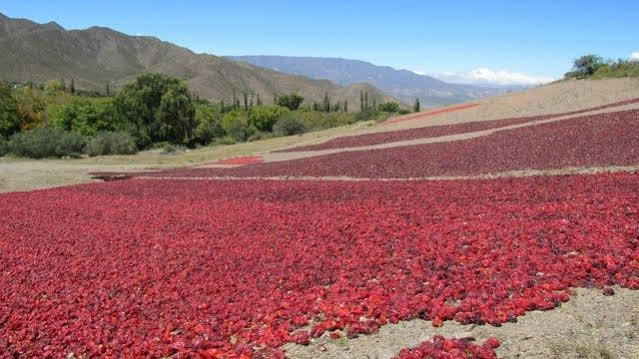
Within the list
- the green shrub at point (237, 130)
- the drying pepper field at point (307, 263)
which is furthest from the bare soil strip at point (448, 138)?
the green shrub at point (237, 130)

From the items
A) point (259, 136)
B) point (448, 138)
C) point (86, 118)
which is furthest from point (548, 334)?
point (259, 136)

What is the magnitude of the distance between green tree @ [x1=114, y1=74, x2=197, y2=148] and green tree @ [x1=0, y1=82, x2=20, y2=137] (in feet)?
42.1

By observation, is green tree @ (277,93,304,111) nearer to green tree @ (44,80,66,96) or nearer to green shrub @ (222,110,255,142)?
green shrub @ (222,110,255,142)

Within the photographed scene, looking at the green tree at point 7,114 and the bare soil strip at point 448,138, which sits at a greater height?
the green tree at point 7,114

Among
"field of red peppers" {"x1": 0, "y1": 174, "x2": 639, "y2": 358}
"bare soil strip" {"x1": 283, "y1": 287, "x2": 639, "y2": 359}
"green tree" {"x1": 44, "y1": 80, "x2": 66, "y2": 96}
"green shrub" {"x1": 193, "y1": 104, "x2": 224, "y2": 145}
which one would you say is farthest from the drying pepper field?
"green tree" {"x1": 44, "y1": 80, "x2": 66, "y2": 96}

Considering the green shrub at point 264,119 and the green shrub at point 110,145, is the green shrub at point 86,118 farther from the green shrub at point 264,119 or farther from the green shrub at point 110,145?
the green shrub at point 264,119

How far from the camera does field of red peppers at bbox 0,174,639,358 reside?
8.44m

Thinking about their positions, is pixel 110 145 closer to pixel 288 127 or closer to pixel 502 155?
pixel 288 127

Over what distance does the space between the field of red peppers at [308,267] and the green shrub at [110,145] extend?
154ft

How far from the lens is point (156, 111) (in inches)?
3123

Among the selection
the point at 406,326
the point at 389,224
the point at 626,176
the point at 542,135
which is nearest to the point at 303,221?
the point at 389,224

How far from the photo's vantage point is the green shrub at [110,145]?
208 feet

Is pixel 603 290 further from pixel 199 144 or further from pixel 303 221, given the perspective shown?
pixel 199 144

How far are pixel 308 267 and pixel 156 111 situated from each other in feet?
238
